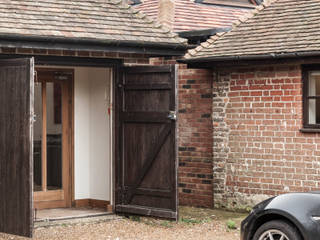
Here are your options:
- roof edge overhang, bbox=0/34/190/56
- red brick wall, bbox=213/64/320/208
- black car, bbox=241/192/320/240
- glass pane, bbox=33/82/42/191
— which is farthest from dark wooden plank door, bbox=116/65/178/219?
black car, bbox=241/192/320/240

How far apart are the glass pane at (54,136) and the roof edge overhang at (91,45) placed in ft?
5.81

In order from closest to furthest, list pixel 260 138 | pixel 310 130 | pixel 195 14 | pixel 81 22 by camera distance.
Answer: pixel 81 22 < pixel 310 130 < pixel 260 138 < pixel 195 14

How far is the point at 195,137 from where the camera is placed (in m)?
14.5

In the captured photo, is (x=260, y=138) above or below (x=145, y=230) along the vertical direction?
above

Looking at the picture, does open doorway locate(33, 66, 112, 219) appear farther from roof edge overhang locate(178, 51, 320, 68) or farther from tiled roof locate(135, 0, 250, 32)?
tiled roof locate(135, 0, 250, 32)

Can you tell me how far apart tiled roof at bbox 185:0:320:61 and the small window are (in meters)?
0.56

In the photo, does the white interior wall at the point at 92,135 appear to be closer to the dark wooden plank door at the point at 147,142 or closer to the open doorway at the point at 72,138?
the open doorway at the point at 72,138

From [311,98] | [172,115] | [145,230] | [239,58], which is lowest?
[145,230]

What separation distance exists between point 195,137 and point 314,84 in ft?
8.47

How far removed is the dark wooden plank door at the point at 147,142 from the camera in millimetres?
12055

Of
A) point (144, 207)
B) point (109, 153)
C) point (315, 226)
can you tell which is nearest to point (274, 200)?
point (315, 226)

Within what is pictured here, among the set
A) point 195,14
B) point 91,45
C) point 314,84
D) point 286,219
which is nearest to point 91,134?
point 91,45

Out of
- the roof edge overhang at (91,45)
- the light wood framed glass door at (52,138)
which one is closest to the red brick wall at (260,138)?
the roof edge overhang at (91,45)

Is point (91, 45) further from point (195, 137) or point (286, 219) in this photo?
point (286, 219)
